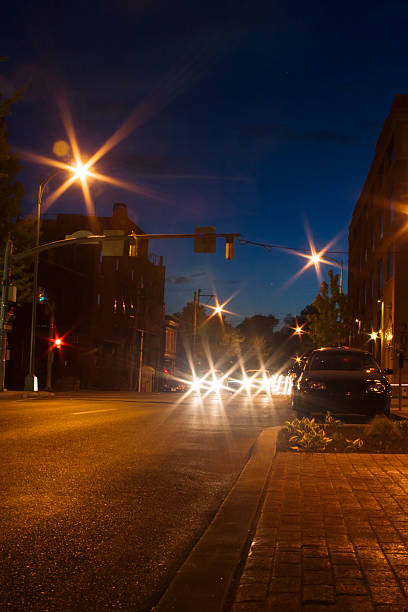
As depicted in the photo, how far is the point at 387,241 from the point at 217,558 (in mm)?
41740

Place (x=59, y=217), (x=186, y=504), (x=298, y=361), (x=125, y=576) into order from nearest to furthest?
(x=125, y=576)
(x=186, y=504)
(x=298, y=361)
(x=59, y=217)

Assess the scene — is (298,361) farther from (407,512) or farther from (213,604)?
(213,604)

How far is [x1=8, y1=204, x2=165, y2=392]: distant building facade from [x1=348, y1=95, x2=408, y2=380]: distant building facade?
17.7 meters

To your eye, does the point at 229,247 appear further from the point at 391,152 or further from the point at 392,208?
the point at 391,152

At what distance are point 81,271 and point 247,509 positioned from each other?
141ft

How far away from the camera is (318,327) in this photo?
5772cm

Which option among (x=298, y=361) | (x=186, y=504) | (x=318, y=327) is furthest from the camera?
(x=318, y=327)

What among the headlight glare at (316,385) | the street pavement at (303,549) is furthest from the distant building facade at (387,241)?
the street pavement at (303,549)

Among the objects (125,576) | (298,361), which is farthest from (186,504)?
(298,361)

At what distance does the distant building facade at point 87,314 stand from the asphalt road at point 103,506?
1265 inches

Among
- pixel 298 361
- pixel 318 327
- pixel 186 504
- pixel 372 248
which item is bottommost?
pixel 186 504

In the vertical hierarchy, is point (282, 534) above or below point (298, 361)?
below

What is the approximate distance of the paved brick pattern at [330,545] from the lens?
3.62m

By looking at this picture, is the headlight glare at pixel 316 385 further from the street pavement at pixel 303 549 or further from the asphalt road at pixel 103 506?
the street pavement at pixel 303 549
